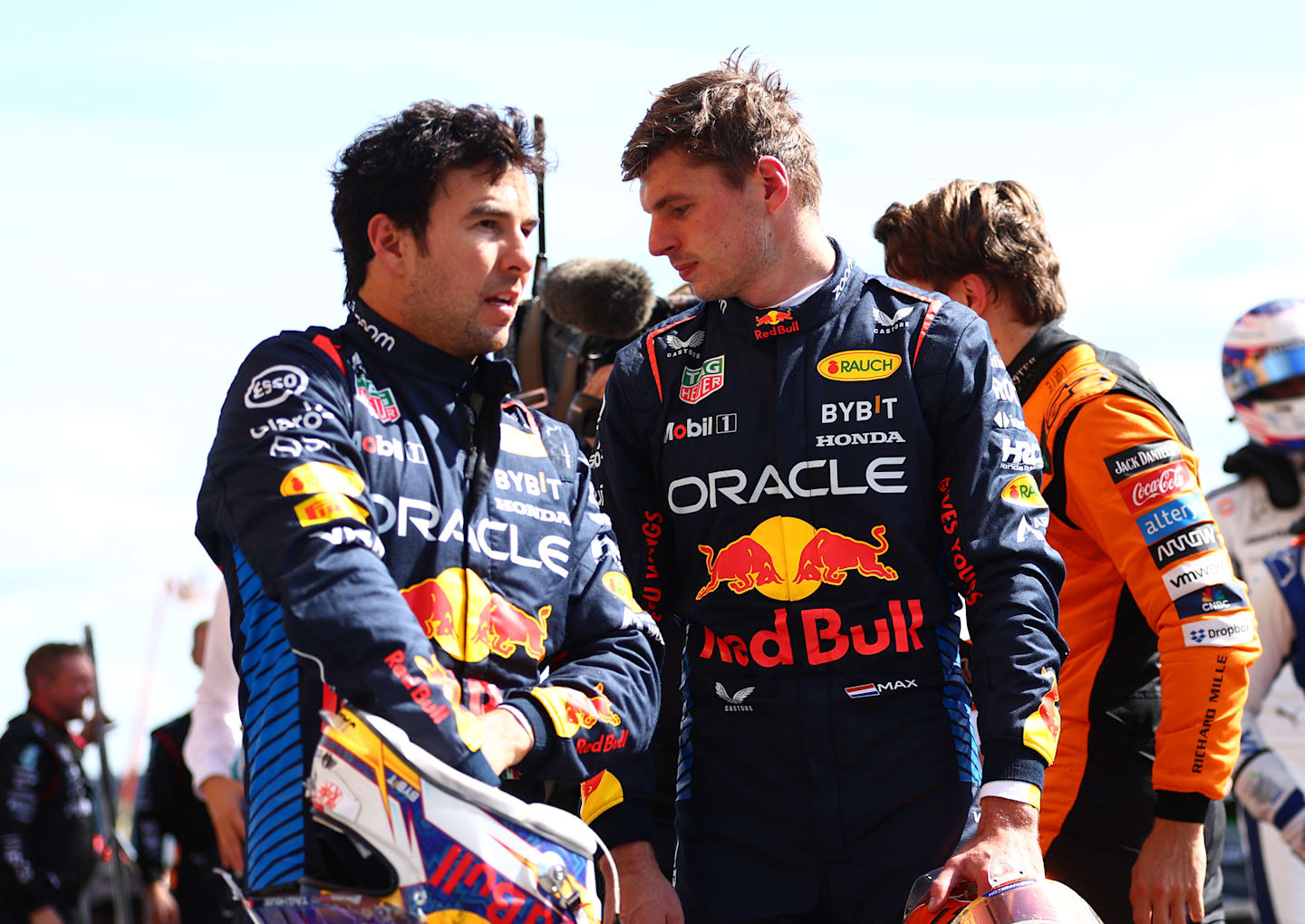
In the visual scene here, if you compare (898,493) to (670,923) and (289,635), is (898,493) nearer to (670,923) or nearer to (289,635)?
(670,923)

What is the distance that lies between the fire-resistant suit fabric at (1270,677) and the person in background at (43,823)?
22.1 feet

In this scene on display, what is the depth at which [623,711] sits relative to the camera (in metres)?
2.38

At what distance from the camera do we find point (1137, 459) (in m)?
3.34

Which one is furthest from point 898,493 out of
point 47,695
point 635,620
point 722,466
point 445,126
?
point 47,695

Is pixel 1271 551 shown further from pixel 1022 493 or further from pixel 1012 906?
pixel 1012 906

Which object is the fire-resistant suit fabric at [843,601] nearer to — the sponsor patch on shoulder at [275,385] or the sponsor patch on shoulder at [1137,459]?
the sponsor patch on shoulder at [1137,459]

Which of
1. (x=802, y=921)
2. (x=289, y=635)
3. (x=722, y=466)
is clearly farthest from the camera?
(x=722, y=466)

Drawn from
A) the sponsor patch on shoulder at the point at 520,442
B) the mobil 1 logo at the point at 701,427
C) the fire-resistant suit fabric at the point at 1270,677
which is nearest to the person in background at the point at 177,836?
the fire-resistant suit fabric at the point at 1270,677

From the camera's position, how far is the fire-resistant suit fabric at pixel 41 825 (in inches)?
323

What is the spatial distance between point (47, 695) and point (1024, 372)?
24.9 feet

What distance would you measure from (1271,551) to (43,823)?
722cm

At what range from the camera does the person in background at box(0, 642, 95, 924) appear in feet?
26.9

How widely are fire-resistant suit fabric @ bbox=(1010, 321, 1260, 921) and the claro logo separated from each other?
775 mm

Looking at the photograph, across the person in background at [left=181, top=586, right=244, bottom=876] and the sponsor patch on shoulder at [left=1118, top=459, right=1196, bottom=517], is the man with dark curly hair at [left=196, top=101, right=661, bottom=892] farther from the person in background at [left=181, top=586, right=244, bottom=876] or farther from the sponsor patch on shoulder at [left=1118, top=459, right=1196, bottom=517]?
the person in background at [left=181, top=586, right=244, bottom=876]
